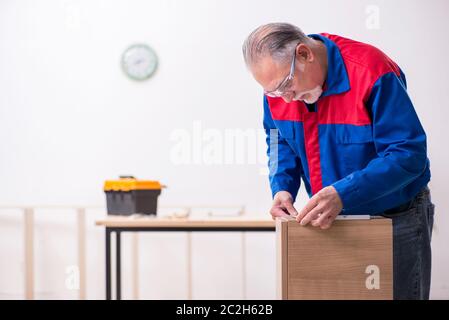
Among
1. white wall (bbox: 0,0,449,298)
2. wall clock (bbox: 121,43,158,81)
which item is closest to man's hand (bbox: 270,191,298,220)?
white wall (bbox: 0,0,449,298)

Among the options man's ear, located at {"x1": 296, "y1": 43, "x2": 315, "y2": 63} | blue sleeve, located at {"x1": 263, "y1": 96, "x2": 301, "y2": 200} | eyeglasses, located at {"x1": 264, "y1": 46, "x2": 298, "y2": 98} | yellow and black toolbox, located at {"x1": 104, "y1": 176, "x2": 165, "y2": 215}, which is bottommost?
yellow and black toolbox, located at {"x1": 104, "y1": 176, "x2": 165, "y2": 215}

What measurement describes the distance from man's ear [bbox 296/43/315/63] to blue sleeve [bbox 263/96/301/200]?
Answer: 0.21 meters

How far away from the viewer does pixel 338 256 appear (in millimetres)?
948

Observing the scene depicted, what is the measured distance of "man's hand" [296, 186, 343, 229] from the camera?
0.96 metres

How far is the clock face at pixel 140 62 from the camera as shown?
10.8ft

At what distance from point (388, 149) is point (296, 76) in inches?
9.2

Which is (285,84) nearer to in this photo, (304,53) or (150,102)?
(304,53)

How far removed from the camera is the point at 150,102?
3316mm

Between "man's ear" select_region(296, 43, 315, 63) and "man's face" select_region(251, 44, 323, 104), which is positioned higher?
"man's ear" select_region(296, 43, 315, 63)

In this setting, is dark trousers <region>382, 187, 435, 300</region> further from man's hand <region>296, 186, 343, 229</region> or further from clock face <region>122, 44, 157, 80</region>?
clock face <region>122, 44, 157, 80</region>

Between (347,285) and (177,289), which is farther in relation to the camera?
(177,289)

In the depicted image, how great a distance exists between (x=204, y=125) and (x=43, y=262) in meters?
1.23
